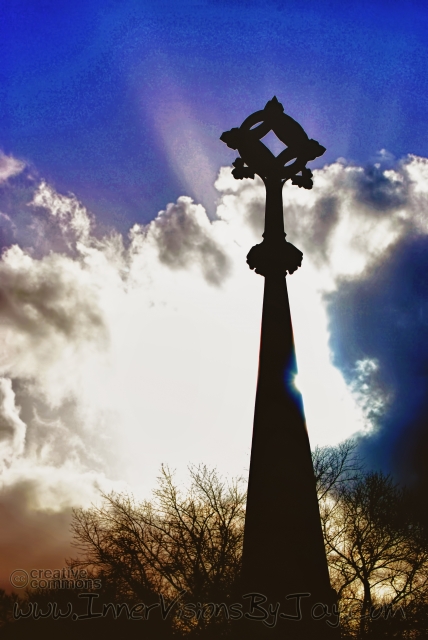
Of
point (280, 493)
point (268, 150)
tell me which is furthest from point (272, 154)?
point (280, 493)

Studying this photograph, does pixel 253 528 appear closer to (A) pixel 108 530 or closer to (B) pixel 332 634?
(B) pixel 332 634

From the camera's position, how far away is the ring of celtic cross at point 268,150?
29.3 ft

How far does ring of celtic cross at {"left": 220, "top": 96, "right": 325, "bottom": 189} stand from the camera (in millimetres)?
8922

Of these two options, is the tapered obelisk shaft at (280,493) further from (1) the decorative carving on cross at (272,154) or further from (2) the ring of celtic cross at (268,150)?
(2) the ring of celtic cross at (268,150)

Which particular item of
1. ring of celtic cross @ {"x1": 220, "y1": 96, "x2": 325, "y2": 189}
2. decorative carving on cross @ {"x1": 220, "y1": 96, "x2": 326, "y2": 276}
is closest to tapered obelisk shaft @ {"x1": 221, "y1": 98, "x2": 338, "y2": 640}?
decorative carving on cross @ {"x1": 220, "y1": 96, "x2": 326, "y2": 276}

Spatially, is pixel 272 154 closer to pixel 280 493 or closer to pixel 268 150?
pixel 268 150

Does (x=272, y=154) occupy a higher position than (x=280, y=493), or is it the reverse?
(x=272, y=154)

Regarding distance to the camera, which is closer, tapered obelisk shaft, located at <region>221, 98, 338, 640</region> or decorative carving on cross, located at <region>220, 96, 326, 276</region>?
tapered obelisk shaft, located at <region>221, 98, 338, 640</region>

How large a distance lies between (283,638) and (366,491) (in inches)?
523

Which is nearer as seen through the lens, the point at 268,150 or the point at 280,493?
the point at 280,493

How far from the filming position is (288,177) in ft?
29.9

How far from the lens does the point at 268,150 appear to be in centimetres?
913

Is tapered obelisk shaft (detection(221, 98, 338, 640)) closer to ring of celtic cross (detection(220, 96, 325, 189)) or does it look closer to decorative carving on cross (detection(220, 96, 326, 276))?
decorative carving on cross (detection(220, 96, 326, 276))

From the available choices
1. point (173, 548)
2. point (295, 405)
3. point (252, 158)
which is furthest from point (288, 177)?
point (173, 548)
